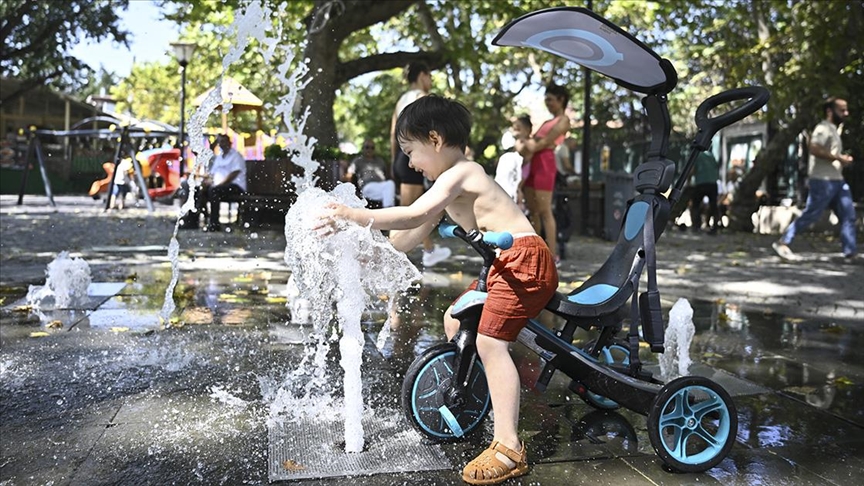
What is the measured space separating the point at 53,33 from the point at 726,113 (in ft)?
95.1

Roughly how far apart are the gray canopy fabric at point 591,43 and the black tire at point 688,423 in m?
1.26

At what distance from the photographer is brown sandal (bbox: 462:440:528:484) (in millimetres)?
2760

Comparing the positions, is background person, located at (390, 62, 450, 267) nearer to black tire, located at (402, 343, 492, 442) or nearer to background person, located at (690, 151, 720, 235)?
black tire, located at (402, 343, 492, 442)

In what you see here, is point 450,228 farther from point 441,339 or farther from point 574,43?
point 441,339

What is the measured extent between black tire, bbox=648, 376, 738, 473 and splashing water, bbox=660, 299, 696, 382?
132 cm

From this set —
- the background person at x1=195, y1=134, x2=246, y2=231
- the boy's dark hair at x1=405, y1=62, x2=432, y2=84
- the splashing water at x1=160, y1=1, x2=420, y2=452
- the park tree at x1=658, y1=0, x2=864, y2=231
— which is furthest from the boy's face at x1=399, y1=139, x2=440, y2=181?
the park tree at x1=658, y1=0, x2=864, y2=231

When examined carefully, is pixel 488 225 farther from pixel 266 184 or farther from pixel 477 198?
pixel 266 184

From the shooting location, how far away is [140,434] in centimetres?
323

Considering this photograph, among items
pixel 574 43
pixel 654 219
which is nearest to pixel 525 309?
pixel 654 219

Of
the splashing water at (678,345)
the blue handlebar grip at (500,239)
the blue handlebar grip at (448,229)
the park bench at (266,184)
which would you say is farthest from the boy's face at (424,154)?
the park bench at (266,184)

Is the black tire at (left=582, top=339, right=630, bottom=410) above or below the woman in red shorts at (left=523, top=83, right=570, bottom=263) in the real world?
below

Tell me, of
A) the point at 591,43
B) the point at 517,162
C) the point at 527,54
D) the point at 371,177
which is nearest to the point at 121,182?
the point at 371,177

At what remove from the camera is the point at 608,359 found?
3.81 metres

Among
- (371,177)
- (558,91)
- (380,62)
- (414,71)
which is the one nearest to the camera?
(414,71)
